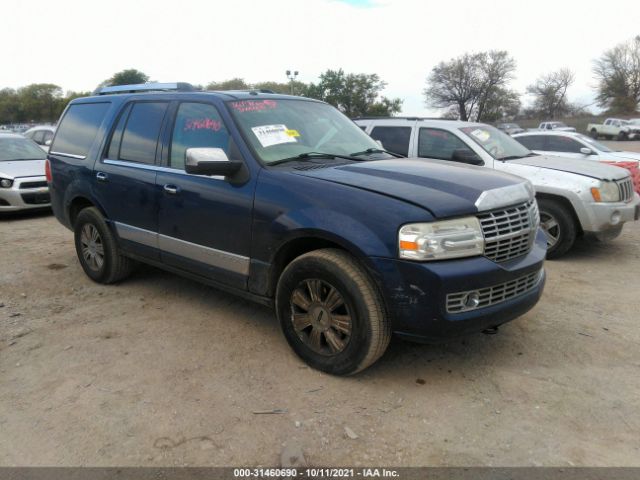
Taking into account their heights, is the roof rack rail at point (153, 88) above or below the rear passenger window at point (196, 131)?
above

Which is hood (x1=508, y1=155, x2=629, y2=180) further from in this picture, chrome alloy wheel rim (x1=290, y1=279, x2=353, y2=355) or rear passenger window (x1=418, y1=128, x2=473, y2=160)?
chrome alloy wheel rim (x1=290, y1=279, x2=353, y2=355)

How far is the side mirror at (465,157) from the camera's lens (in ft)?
19.5

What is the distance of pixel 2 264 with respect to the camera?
19.7 feet

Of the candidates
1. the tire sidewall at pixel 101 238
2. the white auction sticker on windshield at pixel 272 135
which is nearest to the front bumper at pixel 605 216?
the white auction sticker on windshield at pixel 272 135

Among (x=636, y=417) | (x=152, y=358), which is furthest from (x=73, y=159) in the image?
(x=636, y=417)

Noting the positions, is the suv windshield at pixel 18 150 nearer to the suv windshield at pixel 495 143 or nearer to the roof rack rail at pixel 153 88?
the roof rack rail at pixel 153 88

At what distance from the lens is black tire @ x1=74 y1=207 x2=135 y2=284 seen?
16.0 ft

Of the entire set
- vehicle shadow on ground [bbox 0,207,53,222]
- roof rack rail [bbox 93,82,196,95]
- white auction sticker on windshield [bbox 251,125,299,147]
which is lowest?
vehicle shadow on ground [bbox 0,207,53,222]

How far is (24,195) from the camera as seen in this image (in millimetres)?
8812

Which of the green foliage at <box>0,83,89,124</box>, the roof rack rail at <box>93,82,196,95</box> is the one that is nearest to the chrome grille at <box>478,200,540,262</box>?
the roof rack rail at <box>93,82,196,95</box>

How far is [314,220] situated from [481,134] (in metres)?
4.54

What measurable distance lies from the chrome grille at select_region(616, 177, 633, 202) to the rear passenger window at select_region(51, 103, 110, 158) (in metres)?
5.87

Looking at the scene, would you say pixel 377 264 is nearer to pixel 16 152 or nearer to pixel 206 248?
pixel 206 248

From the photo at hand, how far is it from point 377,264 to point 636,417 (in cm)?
171
